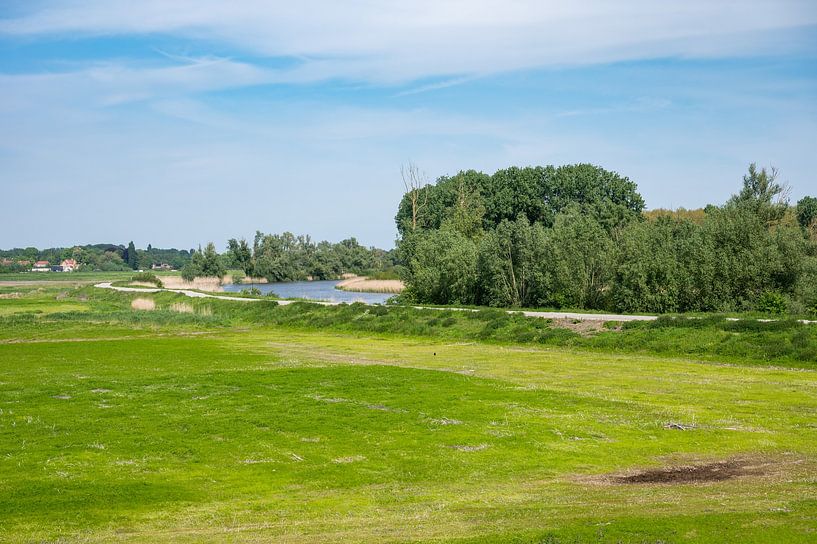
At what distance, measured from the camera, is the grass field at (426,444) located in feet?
43.1

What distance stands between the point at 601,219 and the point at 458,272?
38.2 m

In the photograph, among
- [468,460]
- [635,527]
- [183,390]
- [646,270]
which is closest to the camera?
[635,527]

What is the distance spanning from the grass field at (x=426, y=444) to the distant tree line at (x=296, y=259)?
438ft

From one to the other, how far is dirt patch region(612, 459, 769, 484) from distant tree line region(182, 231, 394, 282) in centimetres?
15094

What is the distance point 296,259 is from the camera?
18188cm

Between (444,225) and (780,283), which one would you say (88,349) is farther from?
(444,225)

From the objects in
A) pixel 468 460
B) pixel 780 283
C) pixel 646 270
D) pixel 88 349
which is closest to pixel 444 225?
pixel 646 270

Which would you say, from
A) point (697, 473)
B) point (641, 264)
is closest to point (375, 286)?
point (641, 264)

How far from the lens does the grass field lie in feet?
43.1

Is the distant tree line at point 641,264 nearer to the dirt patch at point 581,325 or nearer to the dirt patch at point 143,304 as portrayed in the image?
the dirt patch at point 581,325

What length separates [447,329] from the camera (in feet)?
173

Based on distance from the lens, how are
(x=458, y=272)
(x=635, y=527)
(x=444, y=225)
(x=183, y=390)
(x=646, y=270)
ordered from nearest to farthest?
(x=635, y=527), (x=183, y=390), (x=646, y=270), (x=458, y=272), (x=444, y=225)

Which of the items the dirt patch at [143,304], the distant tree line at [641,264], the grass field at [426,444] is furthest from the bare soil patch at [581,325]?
the dirt patch at [143,304]

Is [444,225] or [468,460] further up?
[444,225]
